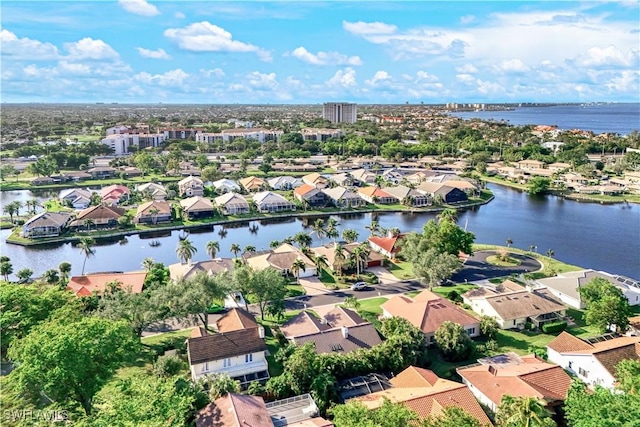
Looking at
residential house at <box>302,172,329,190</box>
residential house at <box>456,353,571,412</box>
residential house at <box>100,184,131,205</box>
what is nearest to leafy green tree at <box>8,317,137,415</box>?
residential house at <box>456,353,571,412</box>

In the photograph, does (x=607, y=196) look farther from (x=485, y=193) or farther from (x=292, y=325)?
(x=292, y=325)

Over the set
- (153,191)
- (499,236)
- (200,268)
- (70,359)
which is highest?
(70,359)

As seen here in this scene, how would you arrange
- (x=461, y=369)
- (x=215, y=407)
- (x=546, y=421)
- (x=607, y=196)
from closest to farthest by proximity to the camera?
1. (x=546, y=421)
2. (x=215, y=407)
3. (x=461, y=369)
4. (x=607, y=196)

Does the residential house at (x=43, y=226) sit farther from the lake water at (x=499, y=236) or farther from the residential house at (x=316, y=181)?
the residential house at (x=316, y=181)

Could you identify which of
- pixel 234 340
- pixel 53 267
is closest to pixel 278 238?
pixel 53 267

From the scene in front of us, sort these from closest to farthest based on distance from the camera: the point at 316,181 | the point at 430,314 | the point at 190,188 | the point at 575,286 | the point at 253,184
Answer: the point at 430,314, the point at 575,286, the point at 190,188, the point at 253,184, the point at 316,181

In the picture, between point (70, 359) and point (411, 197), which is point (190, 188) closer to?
point (411, 197)

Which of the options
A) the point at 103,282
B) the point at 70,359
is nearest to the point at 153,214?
the point at 103,282
